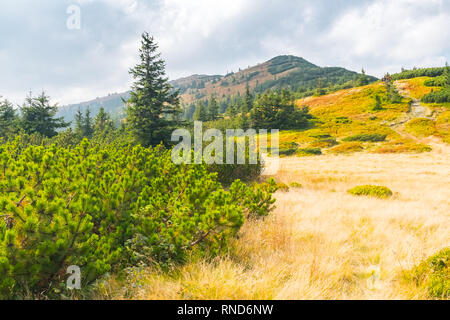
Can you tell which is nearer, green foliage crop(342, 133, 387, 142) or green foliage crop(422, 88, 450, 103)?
green foliage crop(342, 133, 387, 142)

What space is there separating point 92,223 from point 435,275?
4.23 meters

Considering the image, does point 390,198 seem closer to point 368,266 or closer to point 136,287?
point 368,266

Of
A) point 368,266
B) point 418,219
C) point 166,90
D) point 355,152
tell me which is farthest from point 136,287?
point 355,152

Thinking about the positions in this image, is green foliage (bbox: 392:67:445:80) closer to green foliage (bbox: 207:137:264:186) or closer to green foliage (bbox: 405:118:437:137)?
green foliage (bbox: 405:118:437:137)

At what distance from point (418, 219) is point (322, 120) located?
49617 millimetres

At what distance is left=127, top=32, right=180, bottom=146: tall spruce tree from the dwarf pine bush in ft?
41.7

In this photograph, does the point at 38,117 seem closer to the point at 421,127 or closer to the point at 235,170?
the point at 235,170

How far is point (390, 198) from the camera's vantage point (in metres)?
9.08

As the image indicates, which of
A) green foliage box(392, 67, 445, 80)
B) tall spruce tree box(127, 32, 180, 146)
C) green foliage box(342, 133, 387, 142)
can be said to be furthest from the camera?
green foliage box(392, 67, 445, 80)

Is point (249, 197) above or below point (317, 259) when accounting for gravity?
above

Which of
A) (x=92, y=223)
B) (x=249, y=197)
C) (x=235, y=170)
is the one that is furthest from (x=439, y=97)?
(x=92, y=223)

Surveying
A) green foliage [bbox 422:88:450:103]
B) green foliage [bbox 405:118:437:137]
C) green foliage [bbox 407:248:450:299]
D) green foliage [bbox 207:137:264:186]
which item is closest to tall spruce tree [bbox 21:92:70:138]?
green foliage [bbox 207:137:264:186]

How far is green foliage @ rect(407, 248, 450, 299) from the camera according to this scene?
9.17 feet

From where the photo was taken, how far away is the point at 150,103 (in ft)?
58.7
